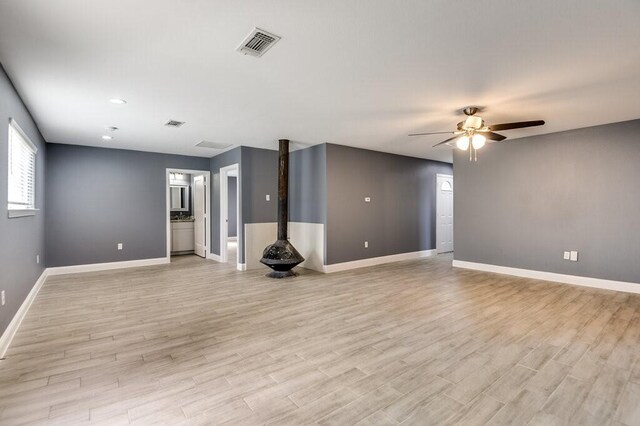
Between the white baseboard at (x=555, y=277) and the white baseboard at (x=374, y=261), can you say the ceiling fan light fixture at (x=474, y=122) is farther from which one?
the white baseboard at (x=374, y=261)

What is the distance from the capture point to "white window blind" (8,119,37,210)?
10.6ft

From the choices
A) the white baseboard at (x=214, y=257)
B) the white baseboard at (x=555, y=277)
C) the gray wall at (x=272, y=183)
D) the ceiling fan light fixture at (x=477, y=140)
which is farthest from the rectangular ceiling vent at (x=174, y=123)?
the white baseboard at (x=555, y=277)

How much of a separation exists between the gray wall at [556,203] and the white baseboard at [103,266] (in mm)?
6332

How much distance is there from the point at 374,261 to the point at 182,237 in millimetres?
4933

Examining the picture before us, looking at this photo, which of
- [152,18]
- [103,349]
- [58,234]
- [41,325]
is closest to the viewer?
[152,18]

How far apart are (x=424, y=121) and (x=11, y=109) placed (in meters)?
4.66

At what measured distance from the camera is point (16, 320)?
3.16 m

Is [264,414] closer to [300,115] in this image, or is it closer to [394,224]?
[300,115]

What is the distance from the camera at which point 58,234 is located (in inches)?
226

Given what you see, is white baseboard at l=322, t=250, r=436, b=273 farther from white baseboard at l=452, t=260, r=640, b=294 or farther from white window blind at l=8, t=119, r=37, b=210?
white window blind at l=8, t=119, r=37, b=210

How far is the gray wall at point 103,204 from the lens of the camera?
5.76 meters

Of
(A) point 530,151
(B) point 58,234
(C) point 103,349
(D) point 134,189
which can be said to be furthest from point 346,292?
(B) point 58,234

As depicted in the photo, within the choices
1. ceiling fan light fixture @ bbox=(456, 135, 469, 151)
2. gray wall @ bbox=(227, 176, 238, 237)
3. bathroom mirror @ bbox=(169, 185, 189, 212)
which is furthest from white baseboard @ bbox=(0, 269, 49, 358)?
gray wall @ bbox=(227, 176, 238, 237)

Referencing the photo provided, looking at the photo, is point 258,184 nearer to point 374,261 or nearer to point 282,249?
point 282,249
